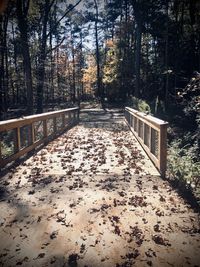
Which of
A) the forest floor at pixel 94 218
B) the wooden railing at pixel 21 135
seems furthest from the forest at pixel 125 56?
the wooden railing at pixel 21 135

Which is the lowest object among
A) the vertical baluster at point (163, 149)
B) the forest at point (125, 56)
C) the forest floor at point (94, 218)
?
the forest floor at point (94, 218)

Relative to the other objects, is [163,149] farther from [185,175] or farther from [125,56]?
[125,56]

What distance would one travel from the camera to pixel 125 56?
94.7ft

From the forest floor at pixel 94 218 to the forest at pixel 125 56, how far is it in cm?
99

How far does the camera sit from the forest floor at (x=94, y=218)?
115 inches

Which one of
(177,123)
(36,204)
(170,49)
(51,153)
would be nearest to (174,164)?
(36,204)

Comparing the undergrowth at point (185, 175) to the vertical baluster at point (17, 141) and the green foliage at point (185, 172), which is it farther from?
the vertical baluster at point (17, 141)

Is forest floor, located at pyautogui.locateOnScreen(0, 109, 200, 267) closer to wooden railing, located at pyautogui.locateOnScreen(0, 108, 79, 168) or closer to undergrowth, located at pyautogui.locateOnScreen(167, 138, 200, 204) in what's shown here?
undergrowth, located at pyautogui.locateOnScreen(167, 138, 200, 204)

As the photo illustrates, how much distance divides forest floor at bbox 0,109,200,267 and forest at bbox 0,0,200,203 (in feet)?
3.23

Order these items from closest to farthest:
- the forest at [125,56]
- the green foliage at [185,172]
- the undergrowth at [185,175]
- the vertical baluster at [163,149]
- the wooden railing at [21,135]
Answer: the undergrowth at [185,175] < the green foliage at [185,172] < the vertical baluster at [163,149] < the wooden railing at [21,135] < the forest at [125,56]

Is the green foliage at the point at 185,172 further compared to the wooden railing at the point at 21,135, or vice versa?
the wooden railing at the point at 21,135

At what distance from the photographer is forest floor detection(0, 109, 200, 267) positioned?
115 inches

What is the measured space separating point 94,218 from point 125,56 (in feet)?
88.6

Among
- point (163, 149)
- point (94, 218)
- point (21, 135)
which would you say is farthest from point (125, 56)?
point (94, 218)
